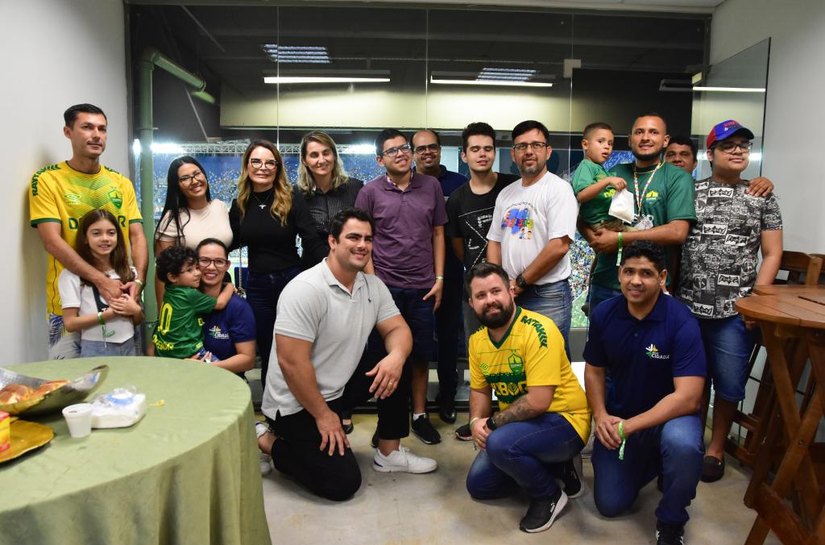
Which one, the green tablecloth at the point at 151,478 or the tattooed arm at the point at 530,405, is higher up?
the green tablecloth at the point at 151,478

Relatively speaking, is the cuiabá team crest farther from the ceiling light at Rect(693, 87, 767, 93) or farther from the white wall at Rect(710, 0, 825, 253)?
the ceiling light at Rect(693, 87, 767, 93)

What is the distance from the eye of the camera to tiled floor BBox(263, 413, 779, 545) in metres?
2.20

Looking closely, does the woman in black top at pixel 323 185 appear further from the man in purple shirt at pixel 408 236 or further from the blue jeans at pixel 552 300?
the blue jeans at pixel 552 300

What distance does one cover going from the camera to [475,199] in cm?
307

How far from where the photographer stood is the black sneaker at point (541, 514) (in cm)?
225

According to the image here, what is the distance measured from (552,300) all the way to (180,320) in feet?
5.70

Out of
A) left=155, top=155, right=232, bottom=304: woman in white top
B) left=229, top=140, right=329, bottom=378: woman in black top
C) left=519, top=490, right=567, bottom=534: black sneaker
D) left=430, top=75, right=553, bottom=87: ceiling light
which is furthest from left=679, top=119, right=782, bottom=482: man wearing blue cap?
left=155, top=155, right=232, bottom=304: woman in white top

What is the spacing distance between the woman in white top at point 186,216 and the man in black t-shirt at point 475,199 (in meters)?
1.21

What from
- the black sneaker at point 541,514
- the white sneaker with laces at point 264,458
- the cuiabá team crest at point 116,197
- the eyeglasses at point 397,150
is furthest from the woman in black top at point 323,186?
the black sneaker at point 541,514

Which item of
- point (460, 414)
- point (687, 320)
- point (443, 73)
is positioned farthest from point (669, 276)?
point (443, 73)

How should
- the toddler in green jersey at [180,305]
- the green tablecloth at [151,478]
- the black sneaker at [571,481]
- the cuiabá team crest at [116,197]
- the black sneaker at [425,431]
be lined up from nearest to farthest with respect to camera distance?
the green tablecloth at [151,478]
the black sneaker at [571,481]
the toddler in green jersey at [180,305]
the cuiabá team crest at [116,197]
the black sneaker at [425,431]

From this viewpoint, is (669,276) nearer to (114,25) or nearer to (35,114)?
(35,114)

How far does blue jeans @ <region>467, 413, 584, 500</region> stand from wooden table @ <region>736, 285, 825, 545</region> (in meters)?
0.69

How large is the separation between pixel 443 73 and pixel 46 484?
140 inches
